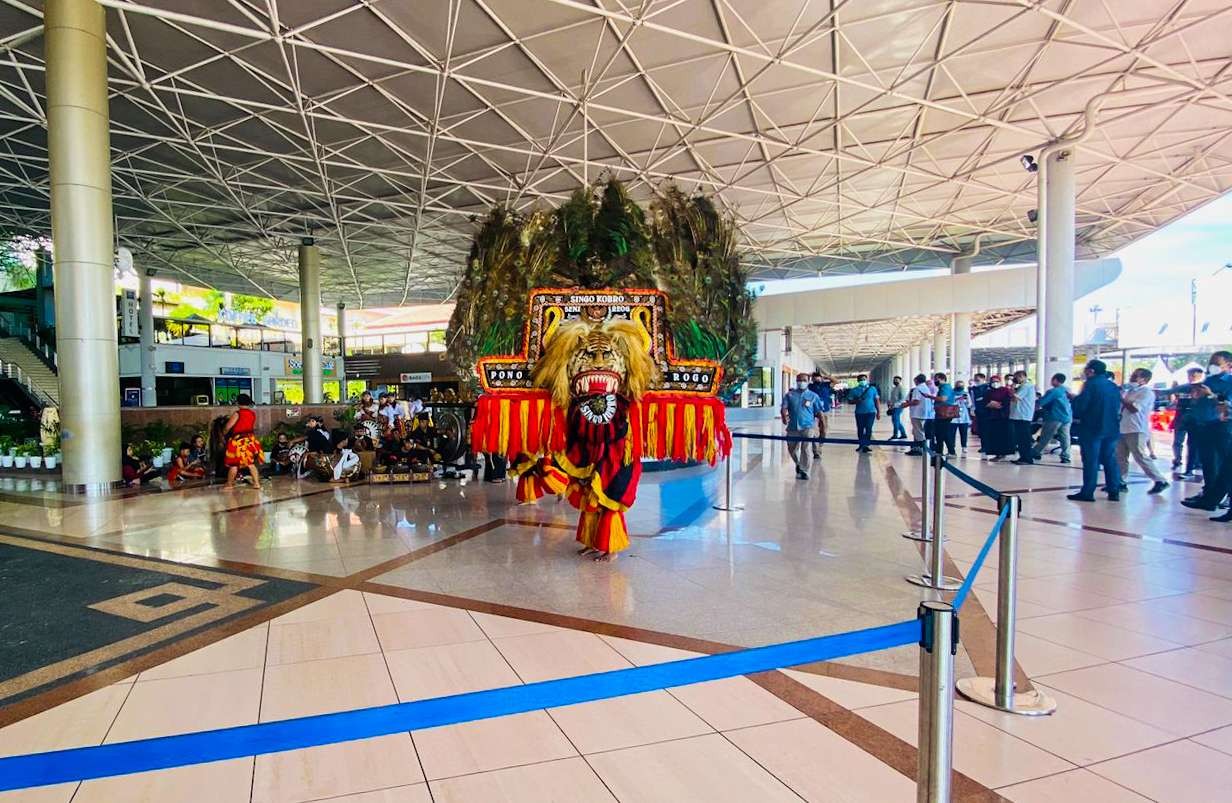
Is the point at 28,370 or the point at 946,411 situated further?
the point at 28,370

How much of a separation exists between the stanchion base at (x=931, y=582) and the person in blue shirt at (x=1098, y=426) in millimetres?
4612

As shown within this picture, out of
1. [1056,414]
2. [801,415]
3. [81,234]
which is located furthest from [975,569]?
[81,234]

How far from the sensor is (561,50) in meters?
13.2

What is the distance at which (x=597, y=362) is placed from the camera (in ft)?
16.9

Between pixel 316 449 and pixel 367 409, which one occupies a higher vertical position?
pixel 367 409

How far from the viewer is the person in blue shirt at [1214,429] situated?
688 cm

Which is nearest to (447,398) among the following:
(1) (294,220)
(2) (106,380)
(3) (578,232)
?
(2) (106,380)

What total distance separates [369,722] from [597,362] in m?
4.04

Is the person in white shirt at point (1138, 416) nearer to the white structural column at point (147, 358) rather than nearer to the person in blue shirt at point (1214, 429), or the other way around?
the person in blue shirt at point (1214, 429)

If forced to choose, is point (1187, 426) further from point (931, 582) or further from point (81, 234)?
point (81, 234)

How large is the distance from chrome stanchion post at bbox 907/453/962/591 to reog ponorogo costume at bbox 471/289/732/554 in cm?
174

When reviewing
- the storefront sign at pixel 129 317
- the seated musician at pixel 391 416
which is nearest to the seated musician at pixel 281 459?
the seated musician at pixel 391 416

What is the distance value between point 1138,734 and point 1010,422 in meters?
11.1

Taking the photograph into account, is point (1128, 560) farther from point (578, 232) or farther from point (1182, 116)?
point (1182, 116)
